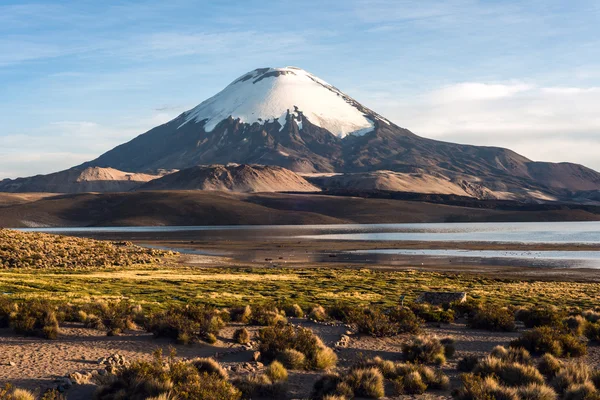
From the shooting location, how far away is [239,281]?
123 ft

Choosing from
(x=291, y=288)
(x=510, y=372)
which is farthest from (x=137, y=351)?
(x=291, y=288)

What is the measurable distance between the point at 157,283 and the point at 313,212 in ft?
512

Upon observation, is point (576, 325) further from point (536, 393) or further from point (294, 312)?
point (536, 393)

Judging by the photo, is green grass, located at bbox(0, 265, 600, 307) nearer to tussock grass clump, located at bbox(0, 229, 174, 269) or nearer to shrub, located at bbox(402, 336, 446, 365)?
tussock grass clump, located at bbox(0, 229, 174, 269)

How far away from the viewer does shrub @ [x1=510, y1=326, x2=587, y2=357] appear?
634 inches

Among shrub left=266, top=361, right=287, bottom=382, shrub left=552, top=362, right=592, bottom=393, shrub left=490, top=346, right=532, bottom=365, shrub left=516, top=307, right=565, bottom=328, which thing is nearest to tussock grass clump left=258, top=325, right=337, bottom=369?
shrub left=266, top=361, right=287, bottom=382

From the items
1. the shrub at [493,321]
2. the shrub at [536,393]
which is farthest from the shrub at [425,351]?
the shrub at [493,321]

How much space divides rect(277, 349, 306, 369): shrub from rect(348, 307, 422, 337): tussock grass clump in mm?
4487

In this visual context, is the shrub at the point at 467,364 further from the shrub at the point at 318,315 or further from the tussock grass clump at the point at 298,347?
the shrub at the point at 318,315

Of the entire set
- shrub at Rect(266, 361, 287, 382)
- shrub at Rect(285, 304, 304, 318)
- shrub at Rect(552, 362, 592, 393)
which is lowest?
shrub at Rect(285, 304, 304, 318)

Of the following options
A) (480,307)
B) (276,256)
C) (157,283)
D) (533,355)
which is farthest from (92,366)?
(276,256)

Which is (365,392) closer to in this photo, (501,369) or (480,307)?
(501,369)

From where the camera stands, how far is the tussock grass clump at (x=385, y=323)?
18578 millimetres

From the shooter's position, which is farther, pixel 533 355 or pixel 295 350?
pixel 533 355
